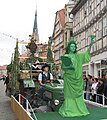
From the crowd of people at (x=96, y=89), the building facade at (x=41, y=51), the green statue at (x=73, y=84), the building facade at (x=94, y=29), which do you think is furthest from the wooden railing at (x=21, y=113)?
the building facade at (x=94, y=29)

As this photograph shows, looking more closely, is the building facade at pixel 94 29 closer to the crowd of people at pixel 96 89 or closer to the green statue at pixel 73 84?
the crowd of people at pixel 96 89

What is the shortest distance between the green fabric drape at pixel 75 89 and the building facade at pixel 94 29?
15.9 m

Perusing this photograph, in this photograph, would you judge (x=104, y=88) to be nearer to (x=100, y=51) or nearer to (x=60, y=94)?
(x=60, y=94)

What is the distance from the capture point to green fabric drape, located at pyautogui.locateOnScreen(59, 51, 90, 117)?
28.5ft

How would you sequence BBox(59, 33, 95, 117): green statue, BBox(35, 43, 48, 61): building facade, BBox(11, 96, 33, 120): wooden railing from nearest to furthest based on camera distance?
BBox(11, 96, 33, 120): wooden railing → BBox(59, 33, 95, 117): green statue → BBox(35, 43, 48, 61): building facade

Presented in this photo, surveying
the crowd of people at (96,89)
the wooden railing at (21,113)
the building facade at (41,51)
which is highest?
the building facade at (41,51)

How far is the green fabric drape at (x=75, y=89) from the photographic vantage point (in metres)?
8.67

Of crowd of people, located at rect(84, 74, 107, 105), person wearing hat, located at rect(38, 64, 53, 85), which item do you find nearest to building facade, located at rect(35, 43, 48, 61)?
crowd of people, located at rect(84, 74, 107, 105)

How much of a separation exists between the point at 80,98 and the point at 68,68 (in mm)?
930

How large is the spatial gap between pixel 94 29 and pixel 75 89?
20283 mm

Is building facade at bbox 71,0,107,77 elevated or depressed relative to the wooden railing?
elevated

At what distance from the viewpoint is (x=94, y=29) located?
28.3m

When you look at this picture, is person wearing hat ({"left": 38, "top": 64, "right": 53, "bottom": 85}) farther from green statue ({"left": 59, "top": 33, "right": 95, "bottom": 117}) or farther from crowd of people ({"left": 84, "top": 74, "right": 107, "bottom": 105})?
green statue ({"left": 59, "top": 33, "right": 95, "bottom": 117})

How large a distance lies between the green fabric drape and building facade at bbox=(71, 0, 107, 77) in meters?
15.9
